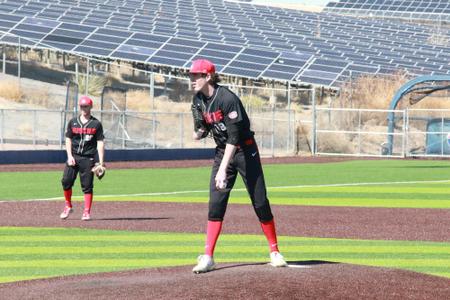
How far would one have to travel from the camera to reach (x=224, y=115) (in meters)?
10.4

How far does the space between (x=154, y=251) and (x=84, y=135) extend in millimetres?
3667

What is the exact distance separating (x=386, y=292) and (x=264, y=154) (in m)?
32.5

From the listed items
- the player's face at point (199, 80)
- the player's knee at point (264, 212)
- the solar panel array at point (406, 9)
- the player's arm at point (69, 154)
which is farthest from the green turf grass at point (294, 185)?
the solar panel array at point (406, 9)

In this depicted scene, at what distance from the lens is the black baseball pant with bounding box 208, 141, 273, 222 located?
34.8ft

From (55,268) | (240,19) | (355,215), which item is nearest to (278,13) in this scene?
(240,19)

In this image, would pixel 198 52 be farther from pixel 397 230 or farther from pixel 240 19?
pixel 397 230

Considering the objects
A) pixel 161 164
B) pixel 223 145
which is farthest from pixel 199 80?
pixel 161 164

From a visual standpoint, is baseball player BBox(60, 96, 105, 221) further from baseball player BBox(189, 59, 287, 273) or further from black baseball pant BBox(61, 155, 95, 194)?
baseball player BBox(189, 59, 287, 273)

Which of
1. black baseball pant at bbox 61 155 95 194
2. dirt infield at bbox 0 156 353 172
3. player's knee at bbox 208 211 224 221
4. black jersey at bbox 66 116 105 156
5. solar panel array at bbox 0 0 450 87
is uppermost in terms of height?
solar panel array at bbox 0 0 450 87

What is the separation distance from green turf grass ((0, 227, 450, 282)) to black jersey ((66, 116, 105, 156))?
1402 millimetres

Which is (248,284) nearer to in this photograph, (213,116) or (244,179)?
(244,179)

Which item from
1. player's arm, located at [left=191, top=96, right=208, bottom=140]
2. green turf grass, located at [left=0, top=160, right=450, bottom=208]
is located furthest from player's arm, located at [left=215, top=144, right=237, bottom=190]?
green turf grass, located at [left=0, top=160, right=450, bottom=208]

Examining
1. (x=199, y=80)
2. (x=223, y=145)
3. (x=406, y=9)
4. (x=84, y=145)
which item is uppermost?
(x=406, y=9)

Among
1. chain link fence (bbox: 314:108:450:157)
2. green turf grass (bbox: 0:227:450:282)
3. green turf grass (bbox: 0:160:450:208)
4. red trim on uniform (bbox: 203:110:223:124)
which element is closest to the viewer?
red trim on uniform (bbox: 203:110:223:124)
